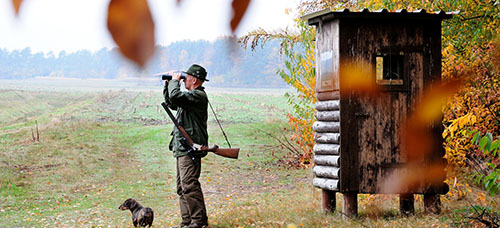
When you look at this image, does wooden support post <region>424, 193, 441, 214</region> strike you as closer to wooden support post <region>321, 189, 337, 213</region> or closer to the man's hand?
wooden support post <region>321, 189, 337, 213</region>

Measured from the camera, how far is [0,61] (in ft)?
192

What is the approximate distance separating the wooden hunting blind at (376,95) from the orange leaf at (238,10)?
546 cm

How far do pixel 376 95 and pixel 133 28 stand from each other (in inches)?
265

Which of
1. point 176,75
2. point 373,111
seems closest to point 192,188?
point 176,75

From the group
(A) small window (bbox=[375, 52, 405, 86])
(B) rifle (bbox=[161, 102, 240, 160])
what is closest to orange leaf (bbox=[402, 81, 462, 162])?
(A) small window (bbox=[375, 52, 405, 86])

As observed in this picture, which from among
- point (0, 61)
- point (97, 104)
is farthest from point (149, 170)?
point (0, 61)

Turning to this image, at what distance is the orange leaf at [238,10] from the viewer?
12602mm

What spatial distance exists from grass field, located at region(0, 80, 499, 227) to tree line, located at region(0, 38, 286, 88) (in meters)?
9.06

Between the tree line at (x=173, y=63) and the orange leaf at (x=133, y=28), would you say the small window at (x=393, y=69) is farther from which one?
the tree line at (x=173, y=63)

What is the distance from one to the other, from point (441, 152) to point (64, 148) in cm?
1491

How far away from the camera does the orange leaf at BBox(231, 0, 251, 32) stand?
1260 cm

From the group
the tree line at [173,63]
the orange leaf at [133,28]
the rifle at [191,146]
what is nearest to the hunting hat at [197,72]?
the rifle at [191,146]

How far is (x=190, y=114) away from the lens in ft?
23.8

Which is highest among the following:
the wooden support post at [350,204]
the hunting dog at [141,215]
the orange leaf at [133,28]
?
the orange leaf at [133,28]
